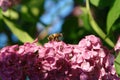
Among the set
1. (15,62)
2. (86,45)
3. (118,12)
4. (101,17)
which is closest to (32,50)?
(15,62)

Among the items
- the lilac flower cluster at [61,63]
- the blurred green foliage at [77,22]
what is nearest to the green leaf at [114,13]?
the blurred green foliage at [77,22]

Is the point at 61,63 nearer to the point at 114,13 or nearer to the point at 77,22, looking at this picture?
the point at 114,13

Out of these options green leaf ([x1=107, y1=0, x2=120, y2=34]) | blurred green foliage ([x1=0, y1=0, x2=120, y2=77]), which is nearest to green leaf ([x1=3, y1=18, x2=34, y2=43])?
blurred green foliage ([x1=0, y1=0, x2=120, y2=77])

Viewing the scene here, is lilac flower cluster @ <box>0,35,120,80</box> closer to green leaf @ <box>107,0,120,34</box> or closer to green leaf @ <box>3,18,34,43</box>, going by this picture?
green leaf @ <box>107,0,120,34</box>

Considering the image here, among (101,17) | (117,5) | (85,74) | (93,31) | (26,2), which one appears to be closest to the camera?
(85,74)

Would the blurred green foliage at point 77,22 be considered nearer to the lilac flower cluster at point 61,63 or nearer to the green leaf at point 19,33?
the green leaf at point 19,33

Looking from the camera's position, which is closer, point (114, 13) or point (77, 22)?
point (114, 13)

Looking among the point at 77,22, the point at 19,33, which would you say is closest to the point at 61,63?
the point at 19,33

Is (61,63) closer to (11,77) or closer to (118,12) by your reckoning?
(11,77)
